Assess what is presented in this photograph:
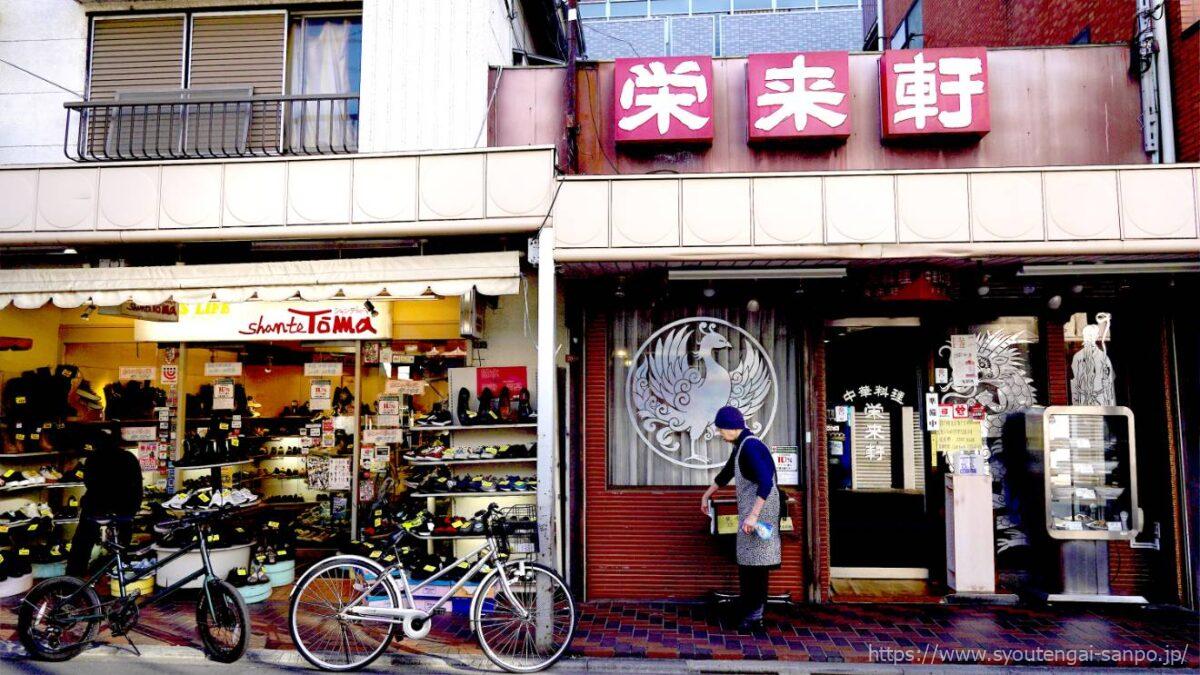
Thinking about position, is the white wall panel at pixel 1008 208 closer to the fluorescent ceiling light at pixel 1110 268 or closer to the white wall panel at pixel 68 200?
the fluorescent ceiling light at pixel 1110 268

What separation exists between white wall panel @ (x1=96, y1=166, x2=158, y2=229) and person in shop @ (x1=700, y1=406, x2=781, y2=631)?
236 inches

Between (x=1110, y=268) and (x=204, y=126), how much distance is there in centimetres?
981

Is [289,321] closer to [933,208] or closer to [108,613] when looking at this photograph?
[108,613]

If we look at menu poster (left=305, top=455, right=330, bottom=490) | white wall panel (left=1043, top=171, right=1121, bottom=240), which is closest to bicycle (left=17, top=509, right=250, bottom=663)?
menu poster (left=305, top=455, right=330, bottom=490)

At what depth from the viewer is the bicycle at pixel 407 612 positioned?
5.77 m

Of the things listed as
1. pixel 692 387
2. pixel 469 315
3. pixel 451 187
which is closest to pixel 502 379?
pixel 469 315

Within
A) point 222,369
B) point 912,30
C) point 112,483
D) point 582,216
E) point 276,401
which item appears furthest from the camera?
point 912,30

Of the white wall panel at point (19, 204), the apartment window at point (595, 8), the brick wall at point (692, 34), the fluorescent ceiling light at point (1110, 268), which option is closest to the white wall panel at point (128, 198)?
the white wall panel at point (19, 204)

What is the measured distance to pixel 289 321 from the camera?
9367 millimetres

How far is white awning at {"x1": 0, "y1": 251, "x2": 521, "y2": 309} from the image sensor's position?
6.73m

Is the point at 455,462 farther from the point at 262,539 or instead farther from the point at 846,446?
the point at 846,446

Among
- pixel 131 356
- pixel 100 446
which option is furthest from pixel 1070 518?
pixel 131 356

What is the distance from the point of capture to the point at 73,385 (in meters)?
9.91

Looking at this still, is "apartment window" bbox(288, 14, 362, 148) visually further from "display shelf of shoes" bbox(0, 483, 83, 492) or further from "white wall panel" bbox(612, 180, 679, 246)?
"display shelf of shoes" bbox(0, 483, 83, 492)
